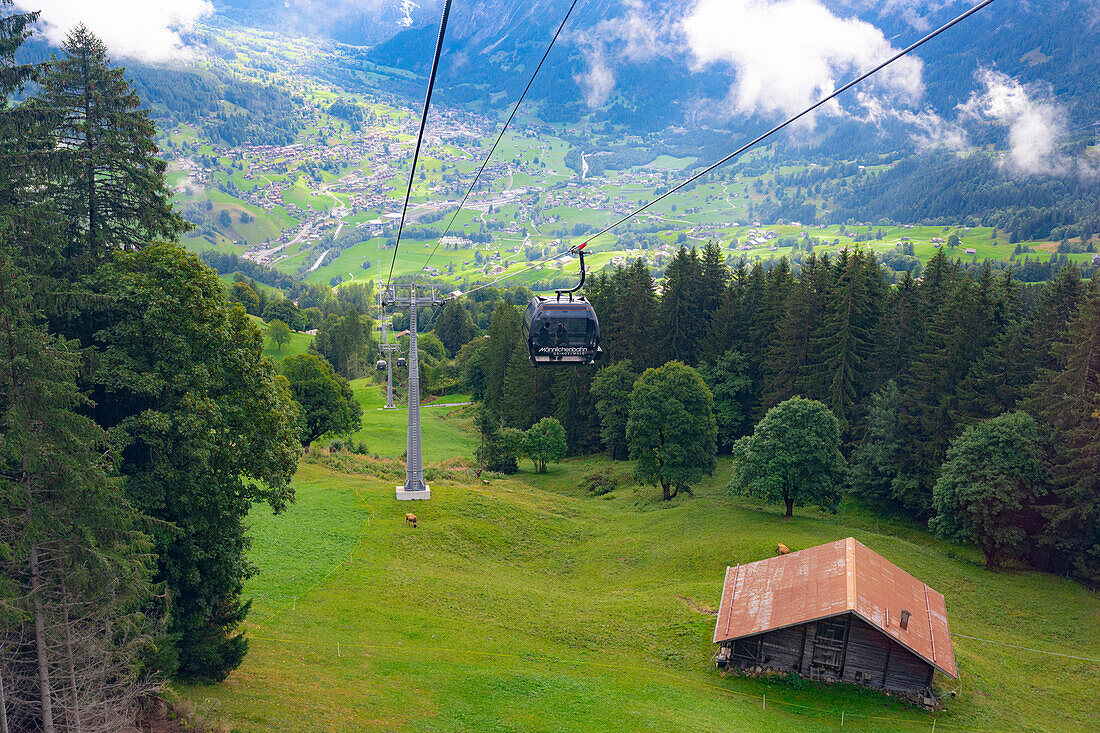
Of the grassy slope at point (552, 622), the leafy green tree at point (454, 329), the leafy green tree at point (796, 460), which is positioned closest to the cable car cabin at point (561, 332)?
the grassy slope at point (552, 622)

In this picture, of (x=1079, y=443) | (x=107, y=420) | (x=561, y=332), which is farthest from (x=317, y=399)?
(x=1079, y=443)

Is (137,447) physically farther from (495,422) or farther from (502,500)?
(495,422)

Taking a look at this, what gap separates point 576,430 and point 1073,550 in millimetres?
44099

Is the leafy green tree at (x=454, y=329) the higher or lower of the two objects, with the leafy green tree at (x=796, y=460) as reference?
higher

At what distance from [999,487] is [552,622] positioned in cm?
2979

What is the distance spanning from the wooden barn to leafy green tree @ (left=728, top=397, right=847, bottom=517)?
46.9 feet

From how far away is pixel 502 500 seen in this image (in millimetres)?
47188

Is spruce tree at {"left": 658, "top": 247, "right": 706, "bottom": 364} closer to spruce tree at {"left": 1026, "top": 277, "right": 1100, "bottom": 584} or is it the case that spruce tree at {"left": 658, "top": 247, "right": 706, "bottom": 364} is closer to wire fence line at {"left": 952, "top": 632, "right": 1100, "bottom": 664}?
spruce tree at {"left": 1026, "top": 277, "right": 1100, "bottom": 584}

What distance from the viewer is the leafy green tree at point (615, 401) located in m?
66.8

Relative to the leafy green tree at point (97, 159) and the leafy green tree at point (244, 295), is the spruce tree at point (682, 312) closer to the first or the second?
the leafy green tree at point (97, 159)

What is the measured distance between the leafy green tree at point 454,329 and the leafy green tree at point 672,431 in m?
79.1

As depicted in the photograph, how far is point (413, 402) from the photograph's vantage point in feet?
135

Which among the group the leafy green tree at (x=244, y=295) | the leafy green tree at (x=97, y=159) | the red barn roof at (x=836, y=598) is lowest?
the red barn roof at (x=836, y=598)

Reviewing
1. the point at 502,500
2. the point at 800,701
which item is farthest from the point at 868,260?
the point at 800,701
